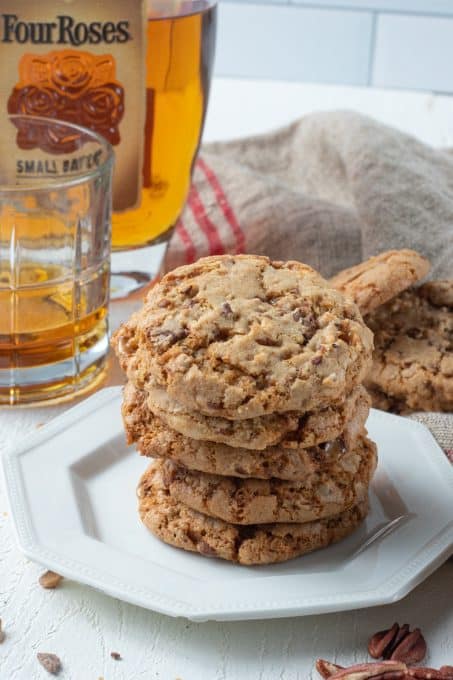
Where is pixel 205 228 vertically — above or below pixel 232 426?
below

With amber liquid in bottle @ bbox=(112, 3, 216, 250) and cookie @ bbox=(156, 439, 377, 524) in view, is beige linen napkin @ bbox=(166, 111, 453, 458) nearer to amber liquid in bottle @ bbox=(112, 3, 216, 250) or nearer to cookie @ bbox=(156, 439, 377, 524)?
amber liquid in bottle @ bbox=(112, 3, 216, 250)

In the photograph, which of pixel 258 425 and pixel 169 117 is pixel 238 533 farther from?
pixel 169 117

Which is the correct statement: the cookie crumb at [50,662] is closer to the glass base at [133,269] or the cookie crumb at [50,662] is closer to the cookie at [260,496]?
the cookie at [260,496]

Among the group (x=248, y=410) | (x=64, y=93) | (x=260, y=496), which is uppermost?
(x=64, y=93)

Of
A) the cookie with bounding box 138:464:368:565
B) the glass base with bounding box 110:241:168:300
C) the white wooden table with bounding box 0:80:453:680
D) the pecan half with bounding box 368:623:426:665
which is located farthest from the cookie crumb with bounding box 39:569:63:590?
the glass base with bounding box 110:241:168:300

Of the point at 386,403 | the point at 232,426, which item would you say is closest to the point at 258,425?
the point at 232,426

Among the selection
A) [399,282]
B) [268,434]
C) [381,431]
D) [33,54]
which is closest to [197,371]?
[268,434]
